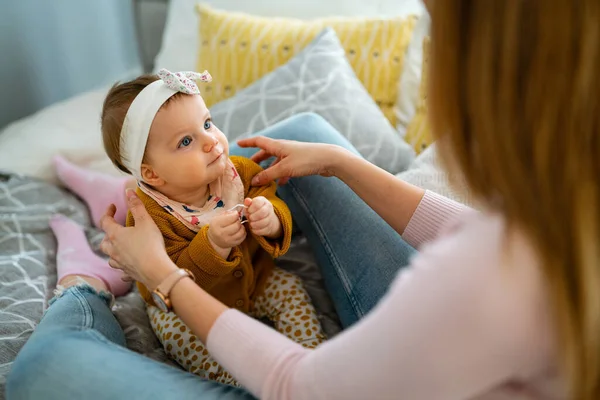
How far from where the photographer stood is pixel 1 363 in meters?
1.13

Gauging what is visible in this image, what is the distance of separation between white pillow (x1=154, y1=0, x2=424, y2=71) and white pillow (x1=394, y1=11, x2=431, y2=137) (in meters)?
0.18

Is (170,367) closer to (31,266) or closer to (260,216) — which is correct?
(260,216)

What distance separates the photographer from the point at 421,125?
1879 mm

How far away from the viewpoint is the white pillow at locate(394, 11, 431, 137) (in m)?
1.96

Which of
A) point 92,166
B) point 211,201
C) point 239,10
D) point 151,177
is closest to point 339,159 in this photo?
point 211,201

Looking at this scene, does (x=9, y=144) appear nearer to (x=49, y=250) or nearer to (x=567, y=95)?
(x=49, y=250)

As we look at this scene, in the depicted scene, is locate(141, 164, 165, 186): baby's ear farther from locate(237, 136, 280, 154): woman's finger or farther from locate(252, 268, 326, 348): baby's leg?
locate(252, 268, 326, 348): baby's leg

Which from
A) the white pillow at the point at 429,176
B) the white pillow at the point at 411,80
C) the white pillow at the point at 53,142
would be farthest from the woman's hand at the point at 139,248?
the white pillow at the point at 411,80

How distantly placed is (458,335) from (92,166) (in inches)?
60.9

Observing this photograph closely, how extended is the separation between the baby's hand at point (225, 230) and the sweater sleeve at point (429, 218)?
1.14 feet

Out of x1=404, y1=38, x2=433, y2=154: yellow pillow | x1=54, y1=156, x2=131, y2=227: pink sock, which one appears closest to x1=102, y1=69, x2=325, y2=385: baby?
x1=54, y1=156, x2=131, y2=227: pink sock

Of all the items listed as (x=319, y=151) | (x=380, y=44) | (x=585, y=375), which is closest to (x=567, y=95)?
(x=585, y=375)

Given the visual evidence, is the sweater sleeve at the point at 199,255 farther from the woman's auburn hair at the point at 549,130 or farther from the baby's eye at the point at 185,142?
the woman's auburn hair at the point at 549,130

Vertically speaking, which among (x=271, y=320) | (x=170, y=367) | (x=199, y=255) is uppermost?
(x=199, y=255)
